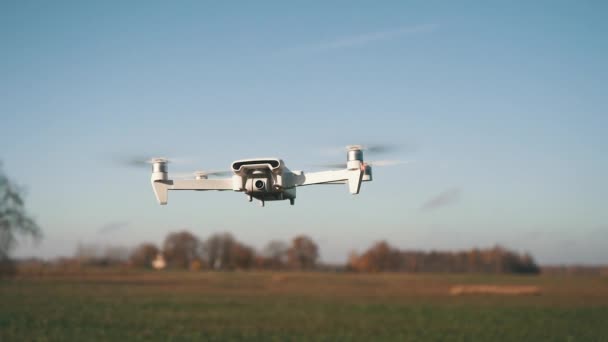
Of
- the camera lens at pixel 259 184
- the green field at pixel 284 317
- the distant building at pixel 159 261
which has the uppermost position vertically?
the camera lens at pixel 259 184

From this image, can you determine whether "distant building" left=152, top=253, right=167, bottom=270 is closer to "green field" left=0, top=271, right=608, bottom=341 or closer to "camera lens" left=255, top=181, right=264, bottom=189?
"camera lens" left=255, top=181, right=264, bottom=189

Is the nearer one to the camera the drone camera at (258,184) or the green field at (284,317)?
the drone camera at (258,184)

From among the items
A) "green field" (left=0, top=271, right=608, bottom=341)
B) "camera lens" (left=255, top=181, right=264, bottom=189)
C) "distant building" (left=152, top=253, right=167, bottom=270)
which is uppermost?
"camera lens" (left=255, top=181, right=264, bottom=189)

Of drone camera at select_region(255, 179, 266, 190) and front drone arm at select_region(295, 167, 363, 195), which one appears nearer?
front drone arm at select_region(295, 167, 363, 195)

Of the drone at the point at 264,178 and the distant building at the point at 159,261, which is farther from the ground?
the drone at the point at 264,178

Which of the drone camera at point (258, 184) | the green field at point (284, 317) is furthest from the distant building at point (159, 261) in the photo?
the green field at point (284, 317)

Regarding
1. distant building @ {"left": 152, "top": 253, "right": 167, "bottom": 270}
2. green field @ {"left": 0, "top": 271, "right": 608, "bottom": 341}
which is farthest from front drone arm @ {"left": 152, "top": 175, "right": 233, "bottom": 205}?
green field @ {"left": 0, "top": 271, "right": 608, "bottom": 341}

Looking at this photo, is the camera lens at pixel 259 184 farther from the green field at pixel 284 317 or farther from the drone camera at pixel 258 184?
the green field at pixel 284 317

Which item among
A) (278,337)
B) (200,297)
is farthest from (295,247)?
Answer: (200,297)

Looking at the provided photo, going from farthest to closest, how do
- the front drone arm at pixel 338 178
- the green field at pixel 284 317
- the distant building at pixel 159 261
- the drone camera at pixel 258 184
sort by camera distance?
1. the green field at pixel 284 317
2. the distant building at pixel 159 261
3. the drone camera at pixel 258 184
4. the front drone arm at pixel 338 178
